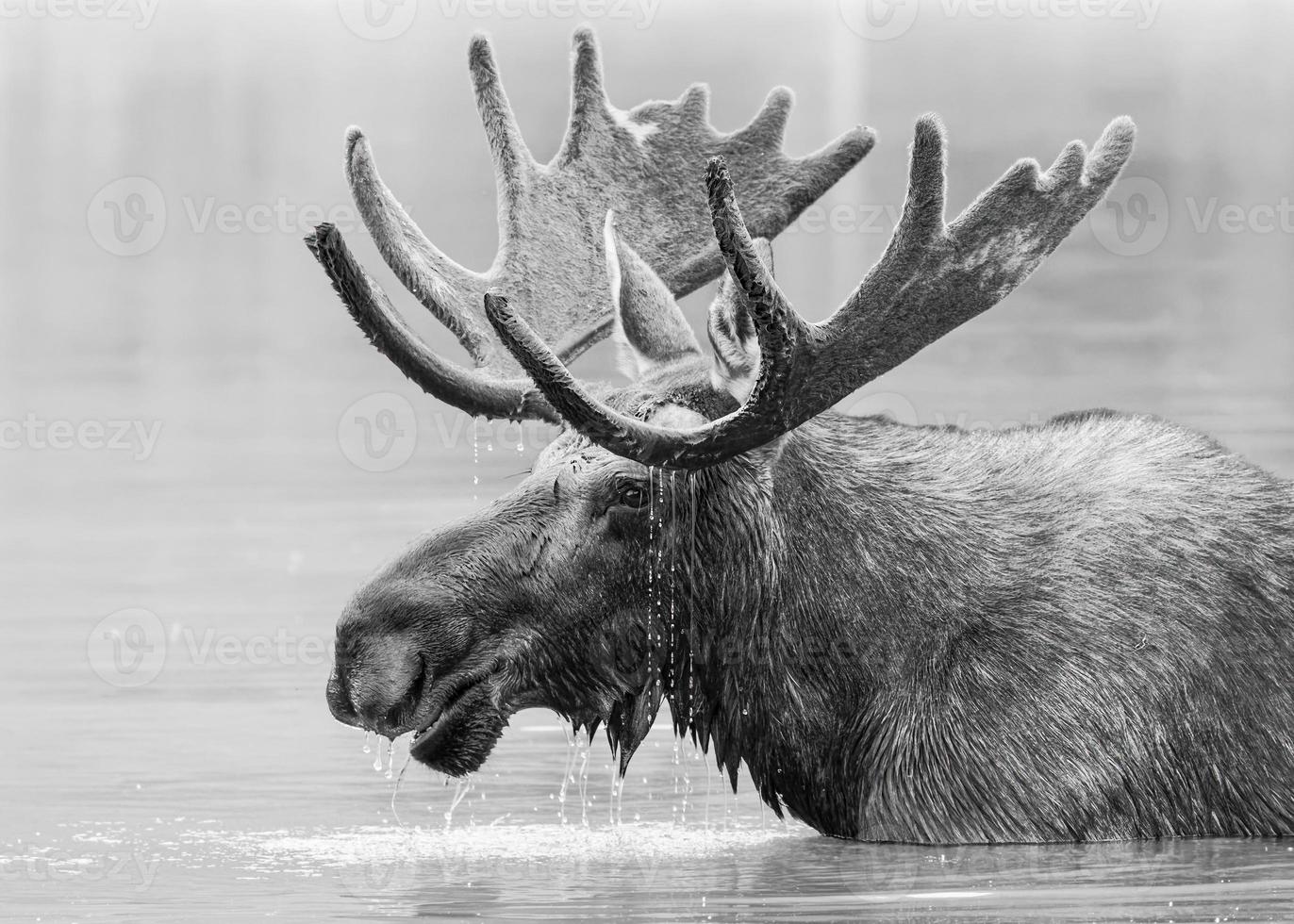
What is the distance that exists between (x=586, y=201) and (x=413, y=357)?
Result: 1895 mm

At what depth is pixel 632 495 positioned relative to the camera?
806 cm

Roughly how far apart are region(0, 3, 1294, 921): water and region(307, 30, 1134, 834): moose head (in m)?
0.44

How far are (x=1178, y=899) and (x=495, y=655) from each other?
2074mm

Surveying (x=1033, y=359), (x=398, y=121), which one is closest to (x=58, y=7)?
(x=398, y=121)

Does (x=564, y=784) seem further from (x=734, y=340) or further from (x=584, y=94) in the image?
(x=584, y=94)

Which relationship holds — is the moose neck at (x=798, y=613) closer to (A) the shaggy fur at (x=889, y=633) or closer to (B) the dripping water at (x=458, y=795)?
(A) the shaggy fur at (x=889, y=633)

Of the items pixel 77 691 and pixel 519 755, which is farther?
pixel 77 691

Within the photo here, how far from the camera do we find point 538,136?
40438 millimetres

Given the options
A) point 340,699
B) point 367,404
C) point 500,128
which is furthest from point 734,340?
point 367,404

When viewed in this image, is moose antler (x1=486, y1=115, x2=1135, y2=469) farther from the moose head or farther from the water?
the water

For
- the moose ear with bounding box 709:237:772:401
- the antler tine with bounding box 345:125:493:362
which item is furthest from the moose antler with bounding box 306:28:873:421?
the moose ear with bounding box 709:237:772:401

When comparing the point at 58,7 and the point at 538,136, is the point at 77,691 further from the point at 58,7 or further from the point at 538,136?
the point at 58,7

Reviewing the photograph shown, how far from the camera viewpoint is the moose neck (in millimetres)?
8172

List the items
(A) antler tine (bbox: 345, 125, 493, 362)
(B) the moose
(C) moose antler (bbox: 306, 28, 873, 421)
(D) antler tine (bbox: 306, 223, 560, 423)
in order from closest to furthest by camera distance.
→ (B) the moose → (D) antler tine (bbox: 306, 223, 560, 423) → (A) antler tine (bbox: 345, 125, 493, 362) → (C) moose antler (bbox: 306, 28, 873, 421)
